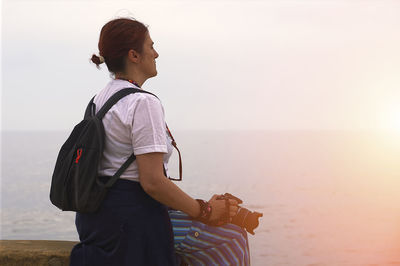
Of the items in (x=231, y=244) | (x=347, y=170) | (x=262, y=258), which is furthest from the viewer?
(x=347, y=170)

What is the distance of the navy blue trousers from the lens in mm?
2527

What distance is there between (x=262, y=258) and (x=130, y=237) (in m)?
24.8

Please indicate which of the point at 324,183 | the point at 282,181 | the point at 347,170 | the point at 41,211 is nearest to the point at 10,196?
the point at 41,211

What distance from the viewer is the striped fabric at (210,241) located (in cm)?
272

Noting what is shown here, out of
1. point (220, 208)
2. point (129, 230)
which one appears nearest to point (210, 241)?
point (220, 208)

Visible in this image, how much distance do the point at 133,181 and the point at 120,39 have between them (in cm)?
67

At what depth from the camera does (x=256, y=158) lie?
90.4 meters

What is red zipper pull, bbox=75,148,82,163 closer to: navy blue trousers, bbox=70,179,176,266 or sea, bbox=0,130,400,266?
navy blue trousers, bbox=70,179,176,266

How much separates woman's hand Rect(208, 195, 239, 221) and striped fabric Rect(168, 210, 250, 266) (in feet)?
0.20

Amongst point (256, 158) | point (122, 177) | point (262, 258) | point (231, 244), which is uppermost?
point (122, 177)

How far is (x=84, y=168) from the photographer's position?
249 centimetres

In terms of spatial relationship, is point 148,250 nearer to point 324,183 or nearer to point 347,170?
point 324,183

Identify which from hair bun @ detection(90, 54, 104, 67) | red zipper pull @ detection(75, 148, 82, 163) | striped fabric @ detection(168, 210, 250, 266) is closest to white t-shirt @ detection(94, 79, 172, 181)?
red zipper pull @ detection(75, 148, 82, 163)

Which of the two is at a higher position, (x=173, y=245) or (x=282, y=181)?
(x=173, y=245)
